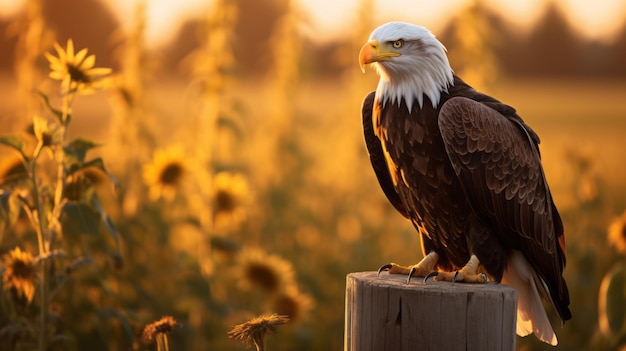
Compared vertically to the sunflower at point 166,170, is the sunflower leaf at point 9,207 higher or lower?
lower

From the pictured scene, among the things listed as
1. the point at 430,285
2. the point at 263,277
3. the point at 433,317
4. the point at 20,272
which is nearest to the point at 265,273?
the point at 263,277

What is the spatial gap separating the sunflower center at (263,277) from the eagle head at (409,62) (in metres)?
2.13

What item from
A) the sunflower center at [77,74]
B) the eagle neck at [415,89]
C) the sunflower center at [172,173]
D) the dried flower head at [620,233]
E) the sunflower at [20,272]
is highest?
the sunflower center at [77,74]

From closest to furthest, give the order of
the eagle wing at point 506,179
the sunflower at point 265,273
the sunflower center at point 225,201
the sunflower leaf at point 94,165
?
1. the sunflower leaf at point 94,165
2. the eagle wing at point 506,179
3. the sunflower at point 265,273
4. the sunflower center at point 225,201

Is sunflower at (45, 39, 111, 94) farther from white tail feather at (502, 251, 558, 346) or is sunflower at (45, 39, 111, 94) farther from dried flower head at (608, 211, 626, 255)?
dried flower head at (608, 211, 626, 255)

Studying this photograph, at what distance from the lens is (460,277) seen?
164 inches

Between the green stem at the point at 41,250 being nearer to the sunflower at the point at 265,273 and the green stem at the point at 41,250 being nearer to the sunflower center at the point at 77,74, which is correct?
the sunflower center at the point at 77,74

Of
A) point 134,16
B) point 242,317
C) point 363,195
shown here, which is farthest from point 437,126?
point 363,195

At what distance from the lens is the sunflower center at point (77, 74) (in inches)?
179

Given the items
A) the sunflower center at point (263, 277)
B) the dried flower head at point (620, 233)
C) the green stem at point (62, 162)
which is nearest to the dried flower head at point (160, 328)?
the green stem at point (62, 162)

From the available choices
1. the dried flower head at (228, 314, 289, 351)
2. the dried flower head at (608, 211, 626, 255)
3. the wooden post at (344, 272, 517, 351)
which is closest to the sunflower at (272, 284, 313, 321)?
the dried flower head at (608, 211, 626, 255)

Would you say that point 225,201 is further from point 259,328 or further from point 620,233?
point 259,328

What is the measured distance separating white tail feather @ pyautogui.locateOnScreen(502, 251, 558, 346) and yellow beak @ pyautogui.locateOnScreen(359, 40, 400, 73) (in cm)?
129

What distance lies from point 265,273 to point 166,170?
1.02m
